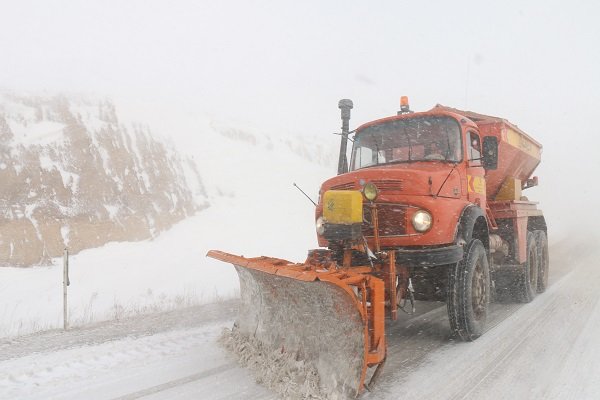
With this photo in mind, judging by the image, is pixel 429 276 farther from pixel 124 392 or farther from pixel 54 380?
pixel 54 380

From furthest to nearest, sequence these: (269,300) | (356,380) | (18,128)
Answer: (18,128) → (269,300) → (356,380)

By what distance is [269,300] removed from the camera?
Result: 3963mm

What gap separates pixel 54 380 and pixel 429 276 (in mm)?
3728

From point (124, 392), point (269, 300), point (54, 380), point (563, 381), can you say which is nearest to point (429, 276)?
point (563, 381)

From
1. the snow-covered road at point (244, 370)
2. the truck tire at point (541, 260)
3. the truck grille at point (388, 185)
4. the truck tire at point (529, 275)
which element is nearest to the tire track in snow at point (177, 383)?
the snow-covered road at point (244, 370)

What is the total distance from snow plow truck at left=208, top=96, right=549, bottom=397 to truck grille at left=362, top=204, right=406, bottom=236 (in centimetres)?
1

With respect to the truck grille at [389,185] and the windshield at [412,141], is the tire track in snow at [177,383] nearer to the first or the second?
the truck grille at [389,185]

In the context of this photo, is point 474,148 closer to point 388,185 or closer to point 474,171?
point 474,171

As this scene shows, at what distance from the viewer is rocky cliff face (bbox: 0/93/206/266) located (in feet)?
48.5

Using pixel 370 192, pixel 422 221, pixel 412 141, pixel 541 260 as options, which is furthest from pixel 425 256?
pixel 541 260

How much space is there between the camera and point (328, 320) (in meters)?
3.28

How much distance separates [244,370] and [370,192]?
1973 millimetres

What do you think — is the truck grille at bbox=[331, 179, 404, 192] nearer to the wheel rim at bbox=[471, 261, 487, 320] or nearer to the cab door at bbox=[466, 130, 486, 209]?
the cab door at bbox=[466, 130, 486, 209]

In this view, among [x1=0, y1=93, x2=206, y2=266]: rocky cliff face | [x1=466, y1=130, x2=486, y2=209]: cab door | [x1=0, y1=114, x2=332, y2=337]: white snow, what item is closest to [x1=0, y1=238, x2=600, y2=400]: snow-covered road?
[x1=0, y1=114, x2=332, y2=337]: white snow
